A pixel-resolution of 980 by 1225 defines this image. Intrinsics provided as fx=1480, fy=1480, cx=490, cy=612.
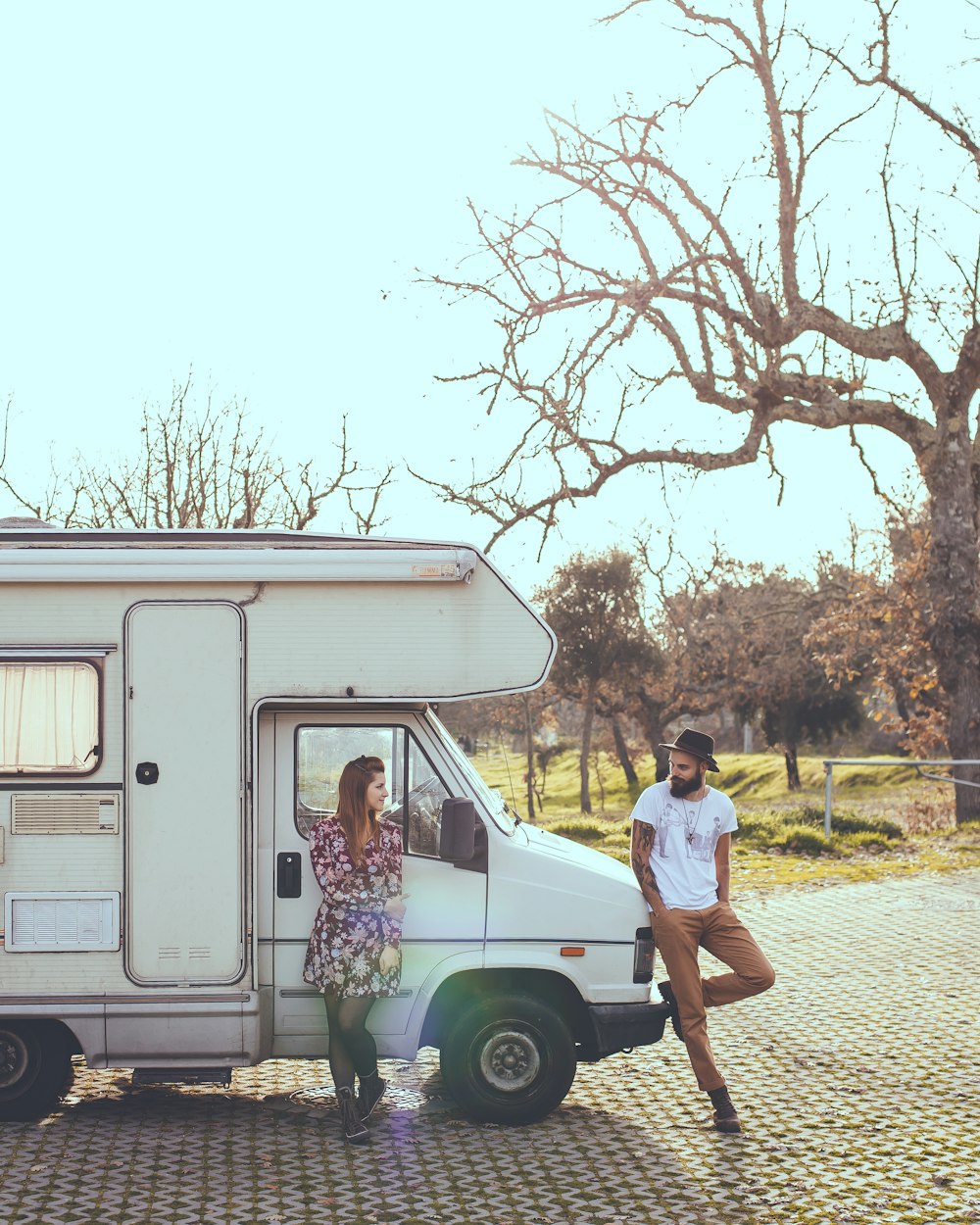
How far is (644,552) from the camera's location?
45438mm

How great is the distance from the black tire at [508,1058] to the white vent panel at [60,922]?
1.68 meters

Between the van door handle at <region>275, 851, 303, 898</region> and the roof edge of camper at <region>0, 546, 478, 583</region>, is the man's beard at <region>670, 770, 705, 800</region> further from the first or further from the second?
the van door handle at <region>275, 851, 303, 898</region>

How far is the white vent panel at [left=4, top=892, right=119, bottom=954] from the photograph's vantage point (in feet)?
22.4

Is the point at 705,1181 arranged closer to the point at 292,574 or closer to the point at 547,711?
the point at 292,574

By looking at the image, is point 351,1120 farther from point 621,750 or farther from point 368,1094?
point 621,750

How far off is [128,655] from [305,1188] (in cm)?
248

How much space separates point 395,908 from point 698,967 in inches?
60.5

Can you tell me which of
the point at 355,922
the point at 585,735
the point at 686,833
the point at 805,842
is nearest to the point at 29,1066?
the point at 355,922

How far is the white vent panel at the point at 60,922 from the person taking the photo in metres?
6.81

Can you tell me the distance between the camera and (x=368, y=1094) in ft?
22.4

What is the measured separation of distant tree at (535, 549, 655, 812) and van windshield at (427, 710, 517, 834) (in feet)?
112

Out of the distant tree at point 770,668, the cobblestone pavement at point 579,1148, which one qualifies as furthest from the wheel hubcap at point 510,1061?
the distant tree at point 770,668

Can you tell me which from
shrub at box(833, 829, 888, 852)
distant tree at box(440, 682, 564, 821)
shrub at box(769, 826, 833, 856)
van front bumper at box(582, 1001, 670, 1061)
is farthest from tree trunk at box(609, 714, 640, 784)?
van front bumper at box(582, 1001, 670, 1061)

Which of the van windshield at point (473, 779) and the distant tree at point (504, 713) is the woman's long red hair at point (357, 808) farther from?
the distant tree at point (504, 713)
